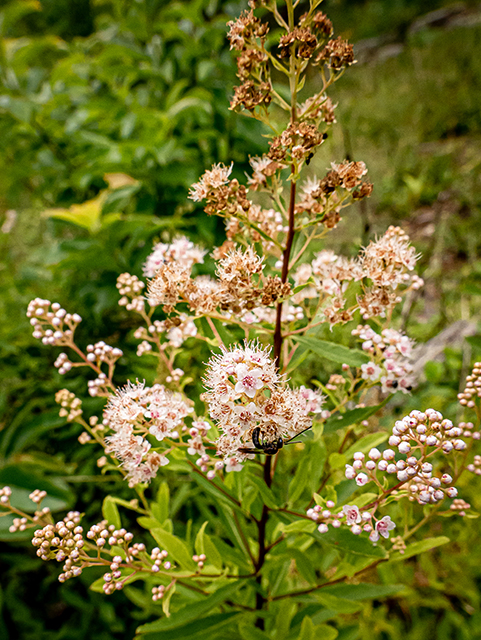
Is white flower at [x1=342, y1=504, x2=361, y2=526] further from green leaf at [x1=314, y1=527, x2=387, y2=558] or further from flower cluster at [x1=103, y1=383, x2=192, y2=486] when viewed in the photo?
flower cluster at [x1=103, y1=383, x2=192, y2=486]

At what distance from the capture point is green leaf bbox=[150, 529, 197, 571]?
3.14ft

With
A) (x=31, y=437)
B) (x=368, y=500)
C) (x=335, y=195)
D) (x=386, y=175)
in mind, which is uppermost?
(x=386, y=175)

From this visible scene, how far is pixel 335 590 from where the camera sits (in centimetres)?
101

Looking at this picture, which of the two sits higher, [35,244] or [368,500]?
[35,244]

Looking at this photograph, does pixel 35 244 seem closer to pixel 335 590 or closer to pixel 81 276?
pixel 81 276

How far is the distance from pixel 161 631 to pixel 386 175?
553 cm

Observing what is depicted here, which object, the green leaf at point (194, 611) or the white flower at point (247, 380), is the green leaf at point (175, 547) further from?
the white flower at point (247, 380)

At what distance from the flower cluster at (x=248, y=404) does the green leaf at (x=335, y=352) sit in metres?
0.14

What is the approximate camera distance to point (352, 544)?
772mm

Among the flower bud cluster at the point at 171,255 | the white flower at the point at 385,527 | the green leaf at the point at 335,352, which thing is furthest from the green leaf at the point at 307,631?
the flower bud cluster at the point at 171,255

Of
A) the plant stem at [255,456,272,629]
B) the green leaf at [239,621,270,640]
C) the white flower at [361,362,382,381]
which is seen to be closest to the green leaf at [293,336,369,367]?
the white flower at [361,362,382,381]

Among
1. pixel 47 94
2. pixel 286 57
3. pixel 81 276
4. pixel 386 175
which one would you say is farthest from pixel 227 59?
pixel 386 175

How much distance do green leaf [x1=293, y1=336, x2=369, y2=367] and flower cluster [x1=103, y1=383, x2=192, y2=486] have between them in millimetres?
278

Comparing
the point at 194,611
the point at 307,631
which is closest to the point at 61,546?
the point at 194,611
